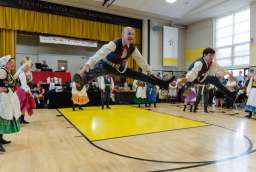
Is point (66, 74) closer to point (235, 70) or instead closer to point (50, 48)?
point (50, 48)

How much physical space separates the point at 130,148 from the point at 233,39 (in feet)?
30.4

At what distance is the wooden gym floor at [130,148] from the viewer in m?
2.66

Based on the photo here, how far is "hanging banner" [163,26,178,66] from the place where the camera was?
1217cm

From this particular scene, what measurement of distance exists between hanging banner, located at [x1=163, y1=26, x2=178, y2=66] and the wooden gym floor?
7534 mm

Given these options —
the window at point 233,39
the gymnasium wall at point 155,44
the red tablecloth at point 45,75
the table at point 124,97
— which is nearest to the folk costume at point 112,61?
the red tablecloth at point 45,75

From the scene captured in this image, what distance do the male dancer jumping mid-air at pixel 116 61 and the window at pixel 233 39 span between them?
27.2 ft

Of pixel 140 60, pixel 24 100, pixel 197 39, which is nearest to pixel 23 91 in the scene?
pixel 24 100

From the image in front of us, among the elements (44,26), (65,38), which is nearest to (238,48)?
(65,38)

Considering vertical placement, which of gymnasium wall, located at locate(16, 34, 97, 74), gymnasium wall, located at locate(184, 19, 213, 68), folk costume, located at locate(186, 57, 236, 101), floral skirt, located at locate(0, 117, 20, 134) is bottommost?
floral skirt, located at locate(0, 117, 20, 134)

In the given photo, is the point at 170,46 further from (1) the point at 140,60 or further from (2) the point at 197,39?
(1) the point at 140,60

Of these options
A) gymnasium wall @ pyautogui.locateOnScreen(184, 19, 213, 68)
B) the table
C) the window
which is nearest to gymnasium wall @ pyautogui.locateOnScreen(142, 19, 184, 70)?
gymnasium wall @ pyautogui.locateOnScreen(184, 19, 213, 68)

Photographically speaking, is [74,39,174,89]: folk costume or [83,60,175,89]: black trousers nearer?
[74,39,174,89]: folk costume

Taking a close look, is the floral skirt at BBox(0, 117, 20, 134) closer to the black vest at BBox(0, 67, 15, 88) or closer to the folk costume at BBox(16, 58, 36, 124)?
the black vest at BBox(0, 67, 15, 88)

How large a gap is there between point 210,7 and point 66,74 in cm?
691
